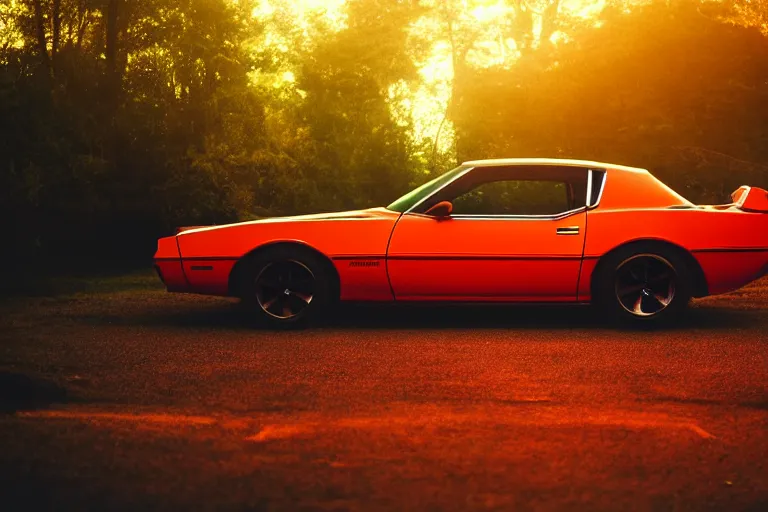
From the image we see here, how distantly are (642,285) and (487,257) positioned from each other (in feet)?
4.12

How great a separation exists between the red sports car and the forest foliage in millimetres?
7291

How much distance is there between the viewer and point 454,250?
8.37 meters

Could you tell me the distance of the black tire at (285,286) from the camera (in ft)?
27.6

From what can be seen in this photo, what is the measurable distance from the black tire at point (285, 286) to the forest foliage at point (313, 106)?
7324 mm

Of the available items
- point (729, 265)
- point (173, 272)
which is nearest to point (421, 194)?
point (173, 272)

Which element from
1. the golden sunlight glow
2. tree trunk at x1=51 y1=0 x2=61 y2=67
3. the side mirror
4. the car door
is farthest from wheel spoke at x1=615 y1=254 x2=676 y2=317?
the golden sunlight glow

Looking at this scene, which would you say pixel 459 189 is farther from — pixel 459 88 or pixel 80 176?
pixel 459 88

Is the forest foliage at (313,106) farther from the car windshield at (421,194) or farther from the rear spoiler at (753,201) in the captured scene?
the rear spoiler at (753,201)

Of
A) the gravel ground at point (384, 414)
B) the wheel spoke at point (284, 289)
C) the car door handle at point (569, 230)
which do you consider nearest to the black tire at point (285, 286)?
the wheel spoke at point (284, 289)

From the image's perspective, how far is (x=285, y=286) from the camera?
852 cm

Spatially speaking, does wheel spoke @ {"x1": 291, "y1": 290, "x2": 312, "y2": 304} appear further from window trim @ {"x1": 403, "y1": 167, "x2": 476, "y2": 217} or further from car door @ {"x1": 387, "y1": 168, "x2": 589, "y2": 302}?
window trim @ {"x1": 403, "y1": 167, "x2": 476, "y2": 217}

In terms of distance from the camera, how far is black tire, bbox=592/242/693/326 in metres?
8.38

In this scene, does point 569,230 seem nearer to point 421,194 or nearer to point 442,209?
point 442,209

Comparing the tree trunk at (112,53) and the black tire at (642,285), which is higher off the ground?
the tree trunk at (112,53)
